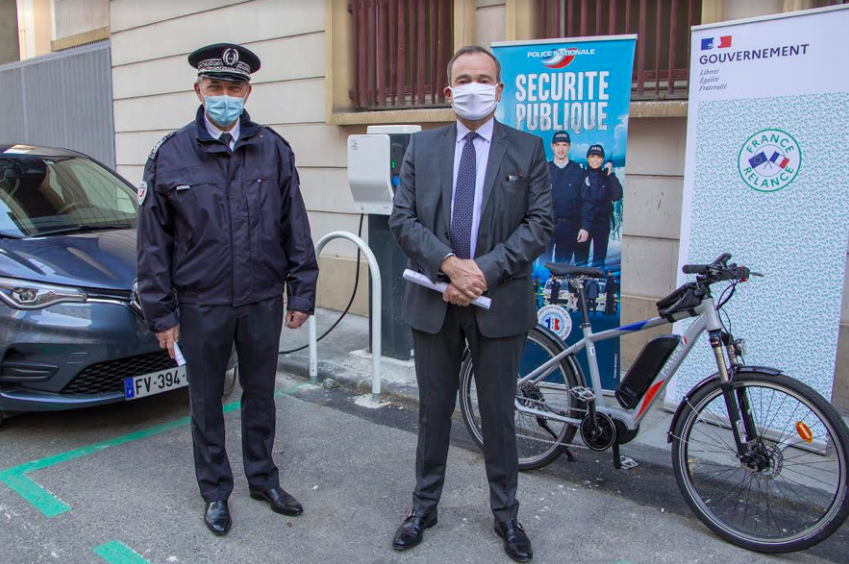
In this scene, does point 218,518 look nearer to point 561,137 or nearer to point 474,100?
point 474,100

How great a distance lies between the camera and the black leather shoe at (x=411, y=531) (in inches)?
129

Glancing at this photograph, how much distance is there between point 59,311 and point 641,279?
384 centimetres

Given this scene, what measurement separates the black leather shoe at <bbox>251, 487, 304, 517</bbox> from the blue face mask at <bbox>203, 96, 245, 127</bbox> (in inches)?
66.4

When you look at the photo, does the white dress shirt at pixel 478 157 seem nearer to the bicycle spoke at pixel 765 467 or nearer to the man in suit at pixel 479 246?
the man in suit at pixel 479 246

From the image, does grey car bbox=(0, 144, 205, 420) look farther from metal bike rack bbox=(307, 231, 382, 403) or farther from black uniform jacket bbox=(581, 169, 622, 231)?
black uniform jacket bbox=(581, 169, 622, 231)

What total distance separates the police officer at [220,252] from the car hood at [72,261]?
1.25 m

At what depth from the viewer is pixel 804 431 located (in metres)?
3.22

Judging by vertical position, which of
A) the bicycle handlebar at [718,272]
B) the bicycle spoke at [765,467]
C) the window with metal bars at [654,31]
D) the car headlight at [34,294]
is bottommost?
the bicycle spoke at [765,467]

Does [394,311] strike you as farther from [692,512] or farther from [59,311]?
[692,512]

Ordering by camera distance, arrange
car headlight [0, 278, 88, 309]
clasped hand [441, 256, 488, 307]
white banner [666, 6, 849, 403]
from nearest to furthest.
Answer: clasped hand [441, 256, 488, 307], white banner [666, 6, 849, 403], car headlight [0, 278, 88, 309]

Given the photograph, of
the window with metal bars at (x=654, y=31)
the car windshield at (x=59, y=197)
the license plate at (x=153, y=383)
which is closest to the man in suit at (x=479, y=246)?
the license plate at (x=153, y=383)

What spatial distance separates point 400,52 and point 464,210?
451 centimetres

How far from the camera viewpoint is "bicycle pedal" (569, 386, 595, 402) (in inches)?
149

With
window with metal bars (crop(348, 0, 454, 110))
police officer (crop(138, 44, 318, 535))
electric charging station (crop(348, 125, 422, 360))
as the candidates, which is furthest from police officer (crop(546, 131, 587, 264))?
window with metal bars (crop(348, 0, 454, 110))
